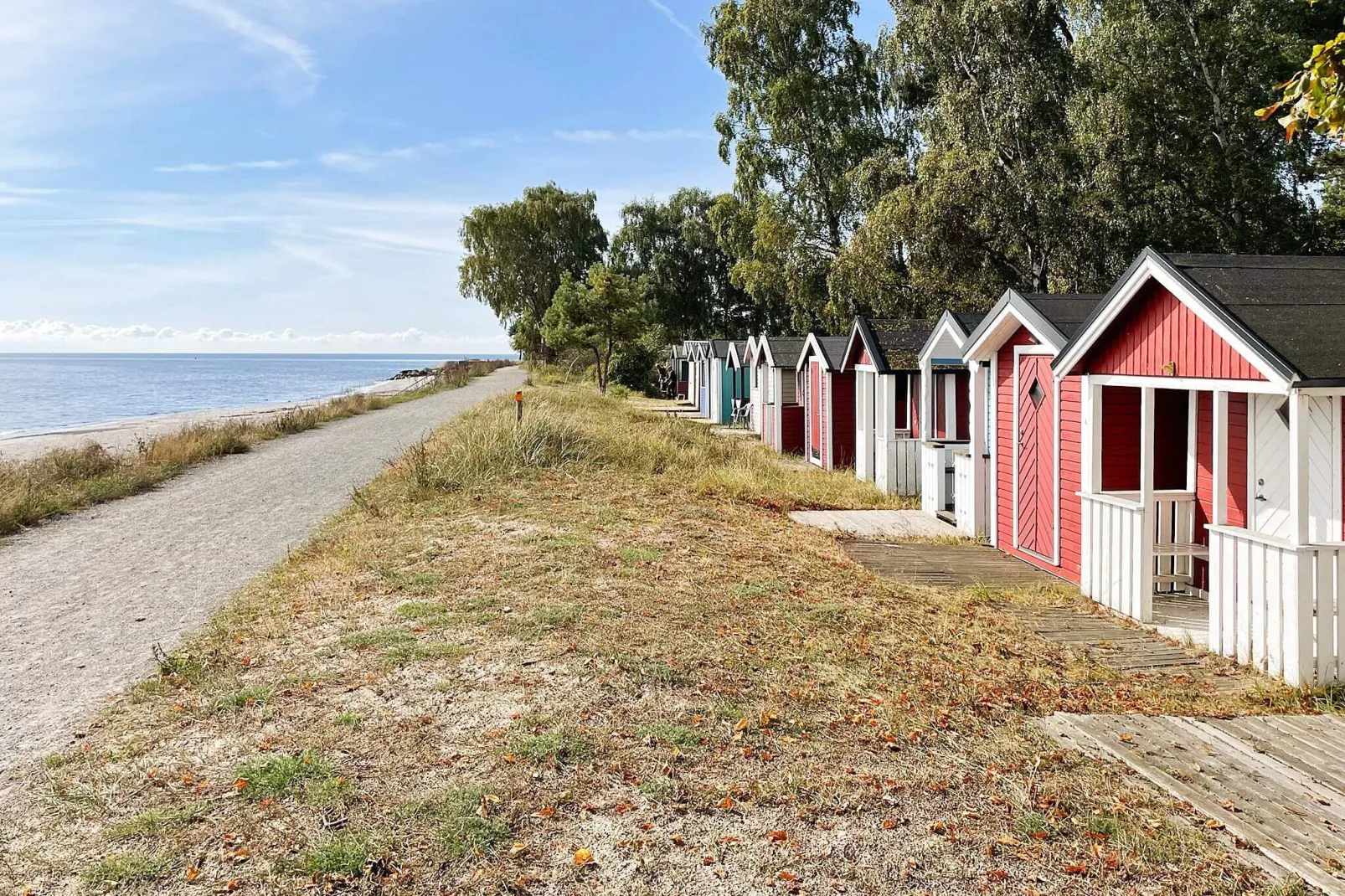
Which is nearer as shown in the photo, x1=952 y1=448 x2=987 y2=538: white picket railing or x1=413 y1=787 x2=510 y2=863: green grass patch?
x1=413 y1=787 x2=510 y2=863: green grass patch

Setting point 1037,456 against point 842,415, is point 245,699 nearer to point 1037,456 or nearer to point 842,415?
point 1037,456

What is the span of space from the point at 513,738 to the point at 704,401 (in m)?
33.2

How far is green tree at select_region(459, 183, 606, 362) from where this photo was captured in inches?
2371

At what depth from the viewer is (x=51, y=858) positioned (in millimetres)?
4098

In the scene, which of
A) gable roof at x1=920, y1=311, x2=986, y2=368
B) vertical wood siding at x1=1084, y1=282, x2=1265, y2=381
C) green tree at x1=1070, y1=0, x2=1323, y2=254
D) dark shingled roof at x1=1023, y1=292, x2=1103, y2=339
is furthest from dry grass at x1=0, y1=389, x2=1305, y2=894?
green tree at x1=1070, y1=0, x2=1323, y2=254

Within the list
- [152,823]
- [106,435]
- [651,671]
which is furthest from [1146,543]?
[106,435]

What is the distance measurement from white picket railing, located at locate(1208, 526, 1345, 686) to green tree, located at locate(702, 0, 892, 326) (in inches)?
1029

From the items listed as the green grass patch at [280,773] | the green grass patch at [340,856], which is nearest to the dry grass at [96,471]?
the green grass patch at [280,773]

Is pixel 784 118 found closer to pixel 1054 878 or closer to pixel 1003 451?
pixel 1003 451

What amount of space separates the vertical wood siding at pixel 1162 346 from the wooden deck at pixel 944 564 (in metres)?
2.36

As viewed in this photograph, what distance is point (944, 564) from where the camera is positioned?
1037cm

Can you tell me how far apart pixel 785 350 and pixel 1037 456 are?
15346 mm

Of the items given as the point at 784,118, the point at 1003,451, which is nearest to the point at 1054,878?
the point at 1003,451

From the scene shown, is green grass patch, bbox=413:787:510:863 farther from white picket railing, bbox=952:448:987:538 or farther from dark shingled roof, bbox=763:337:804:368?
dark shingled roof, bbox=763:337:804:368
